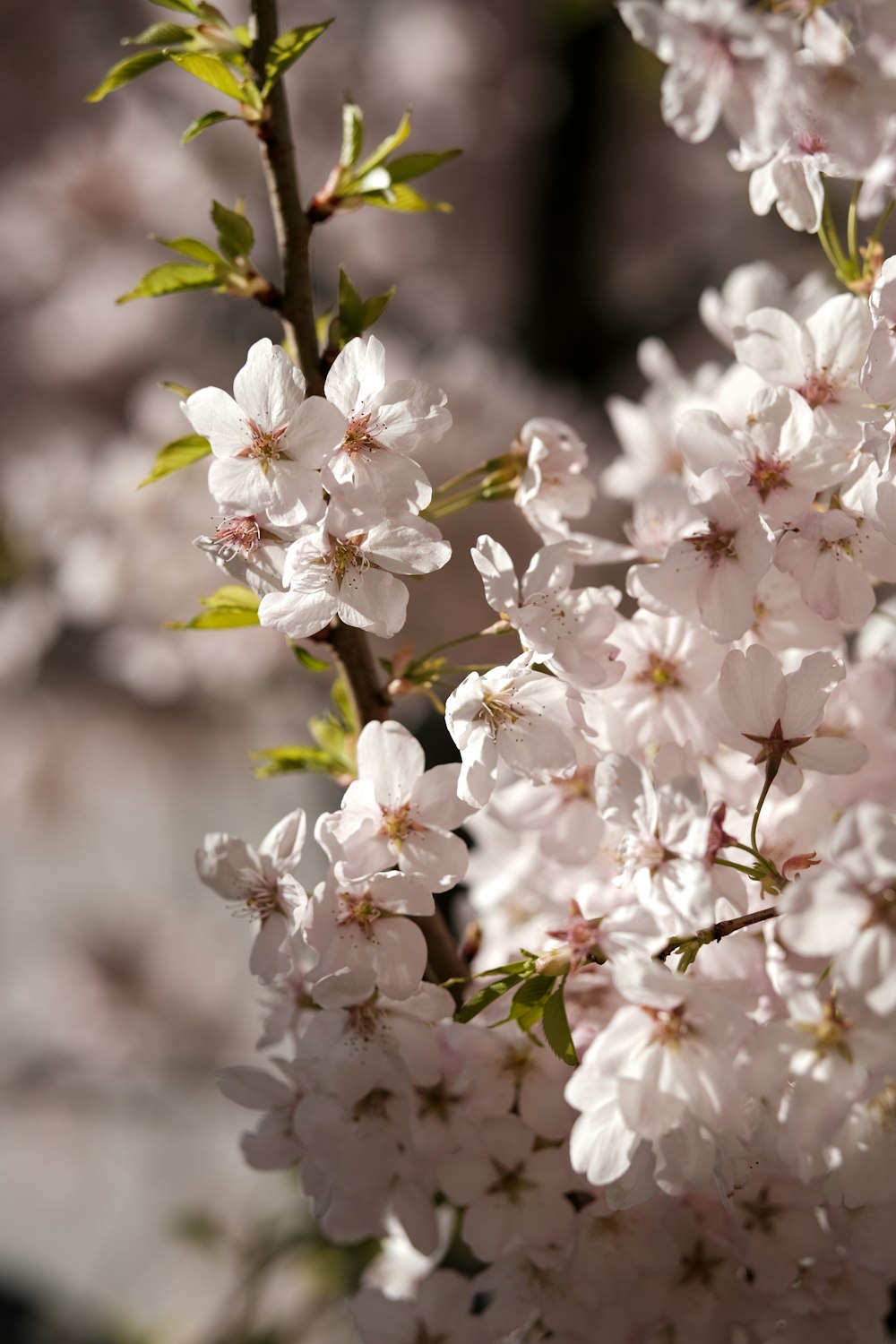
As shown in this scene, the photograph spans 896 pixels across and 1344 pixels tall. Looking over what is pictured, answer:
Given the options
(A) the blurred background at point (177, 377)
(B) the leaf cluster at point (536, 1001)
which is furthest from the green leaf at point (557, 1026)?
(A) the blurred background at point (177, 377)

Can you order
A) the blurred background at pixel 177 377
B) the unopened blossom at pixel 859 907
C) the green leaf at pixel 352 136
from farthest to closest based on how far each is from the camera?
1. the blurred background at pixel 177 377
2. the green leaf at pixel 352 136
3. the unopened blossom at pixel 859 907

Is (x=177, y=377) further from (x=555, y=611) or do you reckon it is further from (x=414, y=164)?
(x=555, y=611)

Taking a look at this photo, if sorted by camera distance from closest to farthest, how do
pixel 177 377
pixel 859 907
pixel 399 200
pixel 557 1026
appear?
pixel 859 907
pixel 557 1026
pixel 399 200
pixel 177 377

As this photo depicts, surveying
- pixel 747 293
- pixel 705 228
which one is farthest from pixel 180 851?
pixel 747 293

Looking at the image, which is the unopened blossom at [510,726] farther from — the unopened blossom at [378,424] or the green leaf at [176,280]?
the green leaf at [176,280]

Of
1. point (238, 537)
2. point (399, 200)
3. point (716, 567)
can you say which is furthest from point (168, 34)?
point (716, 567)

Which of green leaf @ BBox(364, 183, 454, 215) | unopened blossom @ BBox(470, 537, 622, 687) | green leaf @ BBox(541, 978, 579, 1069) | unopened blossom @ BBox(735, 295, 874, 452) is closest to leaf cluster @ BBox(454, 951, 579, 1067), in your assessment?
green leaf @ BBox(541, 978, 579, 1069)
